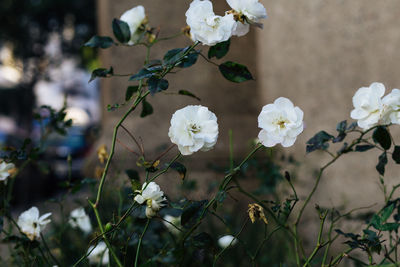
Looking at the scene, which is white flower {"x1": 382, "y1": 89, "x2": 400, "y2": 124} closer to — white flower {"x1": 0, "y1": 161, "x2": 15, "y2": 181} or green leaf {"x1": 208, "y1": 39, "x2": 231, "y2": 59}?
green leaf {"x1": 208, "y1": 39, "x2": 231, "y2": 59}

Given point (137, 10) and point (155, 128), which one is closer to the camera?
point (137, 10)

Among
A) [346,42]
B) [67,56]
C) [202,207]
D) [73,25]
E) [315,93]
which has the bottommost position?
[67,56]

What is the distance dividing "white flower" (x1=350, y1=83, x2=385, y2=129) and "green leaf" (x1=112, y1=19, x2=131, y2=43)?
61 centimetres

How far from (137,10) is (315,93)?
1.81 meters

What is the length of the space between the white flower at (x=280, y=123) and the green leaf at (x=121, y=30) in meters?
0.47

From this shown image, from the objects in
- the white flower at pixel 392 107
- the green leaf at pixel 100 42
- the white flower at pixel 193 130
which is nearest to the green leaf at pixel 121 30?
the green leaf at pixel 100 42

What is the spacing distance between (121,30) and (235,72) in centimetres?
34

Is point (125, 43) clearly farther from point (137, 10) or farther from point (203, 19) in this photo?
point (203, 19)

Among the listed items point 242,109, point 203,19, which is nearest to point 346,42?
point 242,109

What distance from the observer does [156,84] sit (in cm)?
98

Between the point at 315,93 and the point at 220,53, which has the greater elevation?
the point at 220,53

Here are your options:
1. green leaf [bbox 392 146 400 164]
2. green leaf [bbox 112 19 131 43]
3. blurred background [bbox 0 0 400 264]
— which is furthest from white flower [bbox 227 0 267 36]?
blurred background [bbox 0 0 400 264]

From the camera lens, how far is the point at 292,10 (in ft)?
9.64

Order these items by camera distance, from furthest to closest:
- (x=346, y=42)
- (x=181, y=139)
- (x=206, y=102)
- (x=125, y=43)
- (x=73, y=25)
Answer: (x=73, y=25)
(x=206, y=102)
(x=346, y=42)
(x=125, y=43)
(x=181, y=139)
